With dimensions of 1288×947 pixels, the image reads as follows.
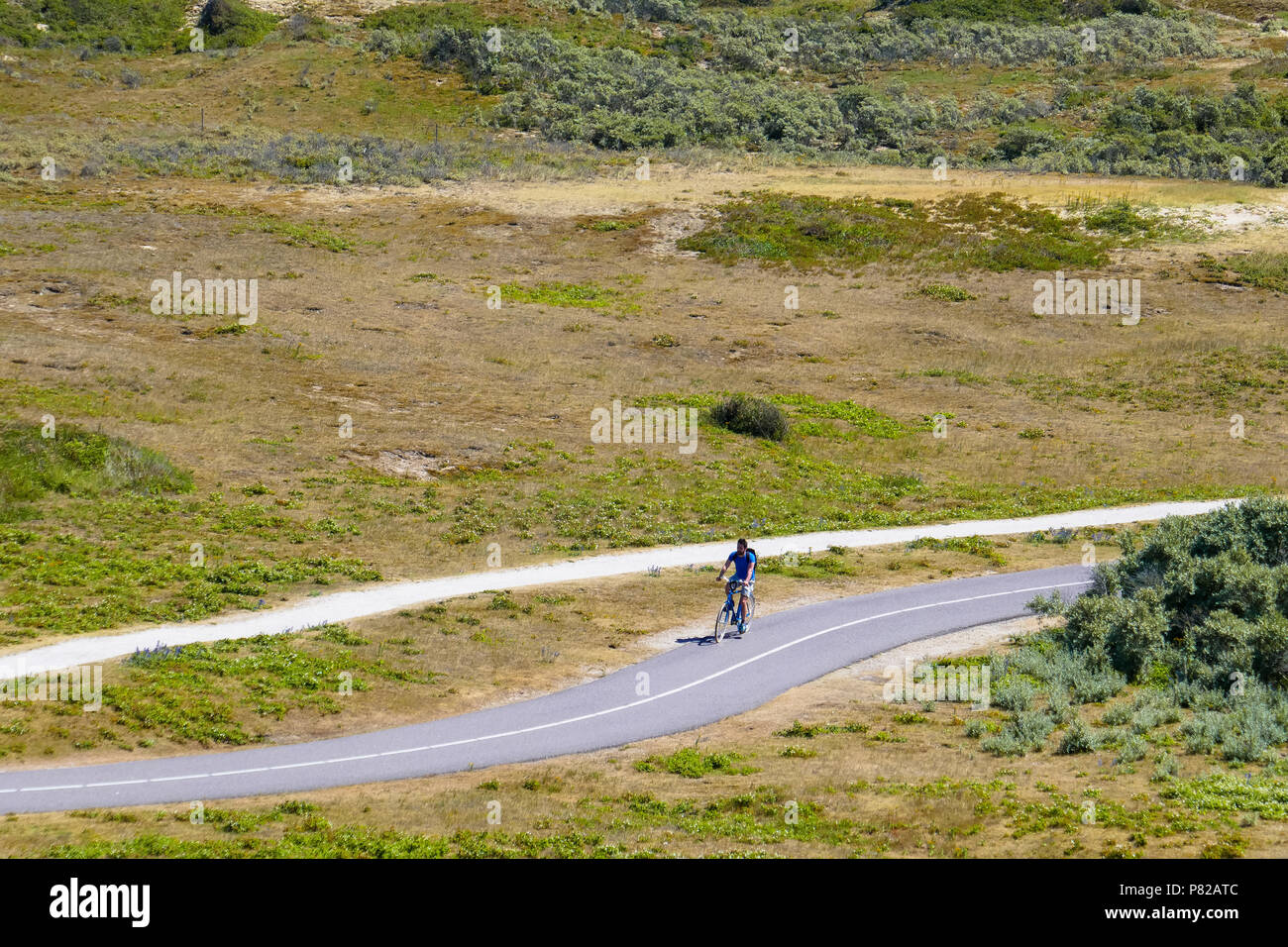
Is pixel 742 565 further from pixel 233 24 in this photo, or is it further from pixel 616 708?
pixel 233 24

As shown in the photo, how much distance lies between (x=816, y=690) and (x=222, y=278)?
119 feet

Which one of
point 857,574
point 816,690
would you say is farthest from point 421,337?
point 816,690

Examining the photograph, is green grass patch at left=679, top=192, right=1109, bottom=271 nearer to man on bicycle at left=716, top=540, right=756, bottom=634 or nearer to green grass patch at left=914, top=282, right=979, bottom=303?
green grass patch at left=914, top=282, right=979, bottom=303

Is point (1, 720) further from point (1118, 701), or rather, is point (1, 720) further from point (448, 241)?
point (448, 241)

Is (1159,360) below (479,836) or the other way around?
the other way around

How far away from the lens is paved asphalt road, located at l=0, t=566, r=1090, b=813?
48.8 feet

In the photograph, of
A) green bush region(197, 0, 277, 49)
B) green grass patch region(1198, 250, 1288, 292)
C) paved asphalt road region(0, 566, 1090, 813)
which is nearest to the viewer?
paved asphalt road region(0, 566, 1090, 813)

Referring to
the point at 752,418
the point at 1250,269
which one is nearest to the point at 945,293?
the point at 1250,269

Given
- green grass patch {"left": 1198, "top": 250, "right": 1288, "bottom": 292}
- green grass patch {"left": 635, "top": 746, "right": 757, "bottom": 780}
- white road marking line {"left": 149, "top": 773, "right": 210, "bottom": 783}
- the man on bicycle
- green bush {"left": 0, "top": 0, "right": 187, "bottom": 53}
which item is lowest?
green grass patch {"left": 635, "top": 746, "right": 757, "bottom": 780}

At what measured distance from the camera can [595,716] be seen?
18.1 m

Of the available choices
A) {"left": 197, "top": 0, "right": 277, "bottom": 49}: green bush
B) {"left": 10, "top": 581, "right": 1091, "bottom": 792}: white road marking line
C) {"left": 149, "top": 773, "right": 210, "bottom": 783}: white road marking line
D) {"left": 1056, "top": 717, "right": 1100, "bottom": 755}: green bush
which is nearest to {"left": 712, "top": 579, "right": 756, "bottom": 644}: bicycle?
{"left": 10, "top": 581, "right": 1091, "bottom": 792}: white road marking line

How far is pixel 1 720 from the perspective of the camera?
16.1 meters

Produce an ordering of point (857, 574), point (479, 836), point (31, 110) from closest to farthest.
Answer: point (479, 836) → point (857, 574) → point (31, 110)

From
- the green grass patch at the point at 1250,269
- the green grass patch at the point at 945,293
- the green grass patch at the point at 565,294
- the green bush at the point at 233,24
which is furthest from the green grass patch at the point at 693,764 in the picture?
the green bush at the point at 233,24
